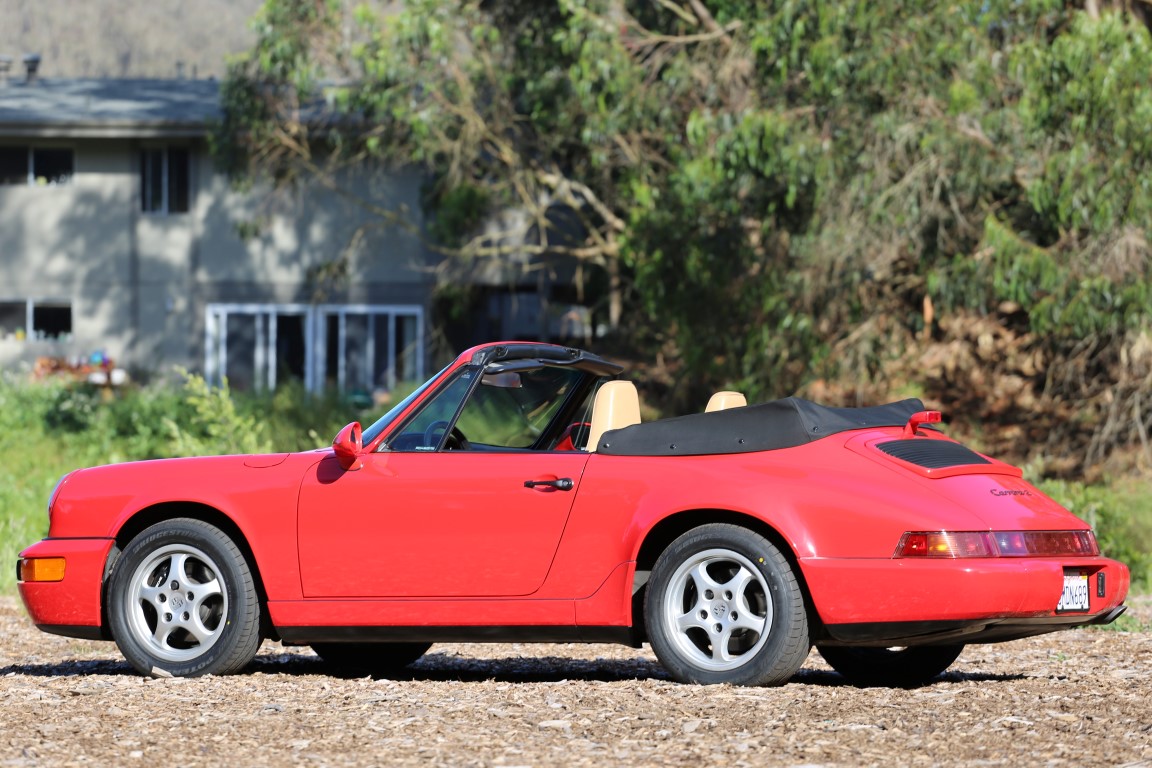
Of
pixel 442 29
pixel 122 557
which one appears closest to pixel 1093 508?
pixel 122 557

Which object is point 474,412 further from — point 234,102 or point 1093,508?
point 234,102

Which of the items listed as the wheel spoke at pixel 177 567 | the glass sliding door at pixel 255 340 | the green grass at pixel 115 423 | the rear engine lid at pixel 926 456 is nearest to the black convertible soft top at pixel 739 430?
the rear engine lid at pixel 926 456

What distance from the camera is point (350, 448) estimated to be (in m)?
7.46

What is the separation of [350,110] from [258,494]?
67.4 ft

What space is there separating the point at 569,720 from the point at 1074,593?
211cm

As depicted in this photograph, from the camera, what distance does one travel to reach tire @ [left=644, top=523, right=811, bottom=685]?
6719 mm

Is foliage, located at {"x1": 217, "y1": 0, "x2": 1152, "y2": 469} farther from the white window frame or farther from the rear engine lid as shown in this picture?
the rear engine lid

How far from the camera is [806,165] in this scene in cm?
2045

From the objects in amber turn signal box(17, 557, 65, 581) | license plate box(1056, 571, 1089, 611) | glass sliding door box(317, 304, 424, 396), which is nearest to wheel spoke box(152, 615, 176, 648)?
amber turn signal box(17, 557, 65, 581)

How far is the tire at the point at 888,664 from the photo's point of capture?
7.71 meters

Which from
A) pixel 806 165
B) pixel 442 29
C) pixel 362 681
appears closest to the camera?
pixel 362 681

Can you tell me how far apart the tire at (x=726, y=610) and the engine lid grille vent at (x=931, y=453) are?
0.64m

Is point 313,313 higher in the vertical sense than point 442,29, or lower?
lower

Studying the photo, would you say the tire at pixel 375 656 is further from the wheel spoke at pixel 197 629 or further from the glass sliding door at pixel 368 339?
the glass sliding door at pixel 368 339
